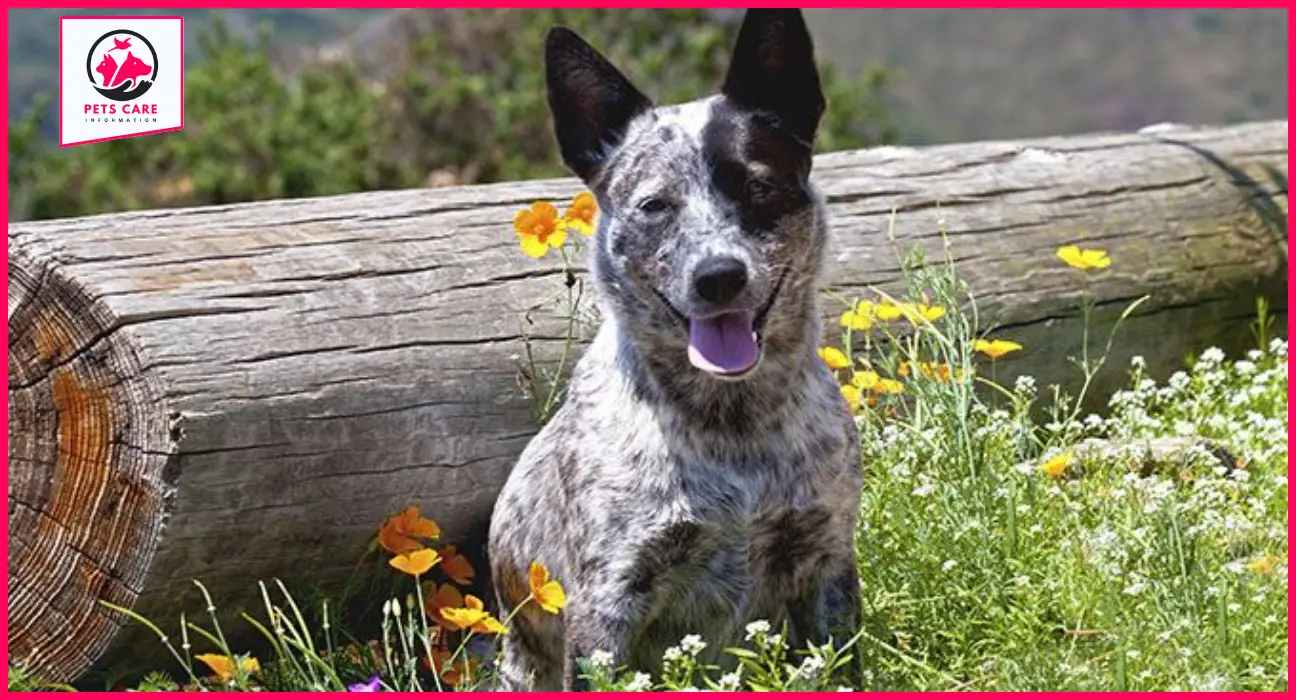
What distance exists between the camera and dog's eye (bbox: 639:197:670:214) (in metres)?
3.87

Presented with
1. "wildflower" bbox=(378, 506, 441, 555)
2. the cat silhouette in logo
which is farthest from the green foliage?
"wildflower" bbox=(378, 506, 441, 555)

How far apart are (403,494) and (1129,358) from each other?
7.86ft

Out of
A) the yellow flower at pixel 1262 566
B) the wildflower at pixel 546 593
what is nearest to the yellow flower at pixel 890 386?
the yellow flower at pixel 1262 566

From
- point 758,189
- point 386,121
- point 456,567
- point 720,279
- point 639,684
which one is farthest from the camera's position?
point 386,121

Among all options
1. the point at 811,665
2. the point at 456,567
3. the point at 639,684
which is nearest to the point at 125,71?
the point at 456,567

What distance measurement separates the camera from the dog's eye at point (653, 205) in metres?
3.87

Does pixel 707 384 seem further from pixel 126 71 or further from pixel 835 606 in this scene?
pixel 126 71

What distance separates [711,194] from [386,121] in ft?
26.2

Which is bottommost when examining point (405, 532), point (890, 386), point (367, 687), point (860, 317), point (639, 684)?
point (367, 687)

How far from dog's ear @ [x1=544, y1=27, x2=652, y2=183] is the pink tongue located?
0.44 meters

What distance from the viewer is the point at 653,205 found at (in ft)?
12.7

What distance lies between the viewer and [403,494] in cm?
463

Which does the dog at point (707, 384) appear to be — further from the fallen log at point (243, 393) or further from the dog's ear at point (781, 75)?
the fallen log at point (243, 393)

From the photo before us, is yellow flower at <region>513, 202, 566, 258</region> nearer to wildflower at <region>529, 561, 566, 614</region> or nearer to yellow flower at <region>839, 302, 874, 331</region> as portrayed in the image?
yellow flower at <region>839, 302, 874, 331</region>
